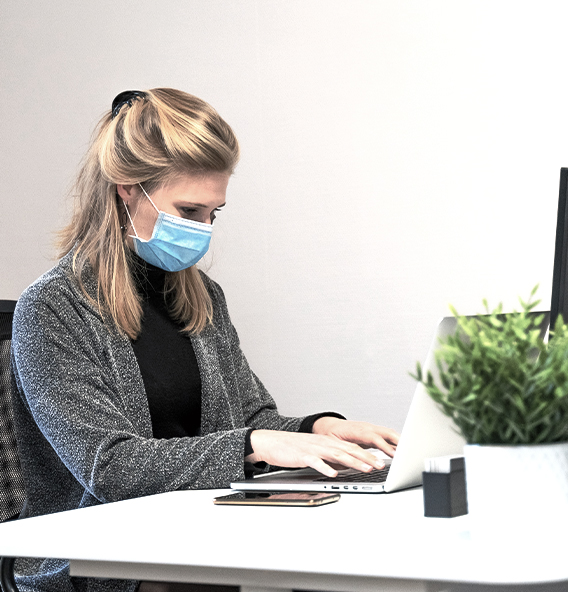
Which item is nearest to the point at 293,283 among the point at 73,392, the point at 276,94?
the point at 276,94

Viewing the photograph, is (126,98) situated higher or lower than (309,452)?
higher

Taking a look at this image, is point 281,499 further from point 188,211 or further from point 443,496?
point 188,211

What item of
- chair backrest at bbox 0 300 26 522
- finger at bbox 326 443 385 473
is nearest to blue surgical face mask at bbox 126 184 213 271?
chair backrest at bbox 0 300 26 522

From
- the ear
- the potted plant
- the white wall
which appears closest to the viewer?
the potted plant

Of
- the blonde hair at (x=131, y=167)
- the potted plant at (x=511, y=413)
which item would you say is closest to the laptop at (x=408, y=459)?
the potted plant at (x=511, y=413)

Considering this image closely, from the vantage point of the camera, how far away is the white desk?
2.12 feet

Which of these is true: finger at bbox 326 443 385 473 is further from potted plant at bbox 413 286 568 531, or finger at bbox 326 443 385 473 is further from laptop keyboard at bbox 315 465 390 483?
potted plant at bbox 413 286 568 531

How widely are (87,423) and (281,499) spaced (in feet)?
1.23

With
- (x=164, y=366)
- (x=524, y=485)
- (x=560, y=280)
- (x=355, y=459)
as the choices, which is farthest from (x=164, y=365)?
(x=524, y=485)

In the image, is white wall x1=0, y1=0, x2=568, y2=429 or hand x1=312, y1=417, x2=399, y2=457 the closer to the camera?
hand x1=312, y1=417, x2=399, y2=457

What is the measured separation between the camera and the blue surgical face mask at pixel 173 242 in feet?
4.97

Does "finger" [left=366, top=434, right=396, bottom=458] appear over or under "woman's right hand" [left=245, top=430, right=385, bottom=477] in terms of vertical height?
under

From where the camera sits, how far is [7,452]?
1.48 m

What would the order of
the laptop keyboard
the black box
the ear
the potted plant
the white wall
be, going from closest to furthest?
1. the potted plant
2. the black box
3. the laptop keyboard
4. the ear
5. the white wall
